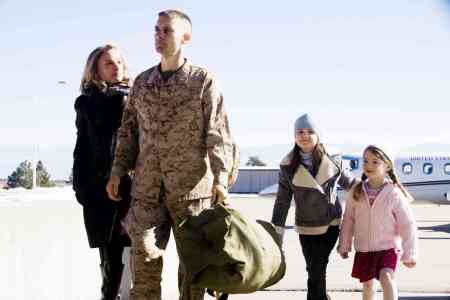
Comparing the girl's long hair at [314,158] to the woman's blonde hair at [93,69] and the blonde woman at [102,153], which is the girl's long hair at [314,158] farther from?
the woman's blonde hair at [93,69]

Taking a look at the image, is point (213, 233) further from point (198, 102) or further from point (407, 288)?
point (407, 288)

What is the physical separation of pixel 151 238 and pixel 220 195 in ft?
1.63

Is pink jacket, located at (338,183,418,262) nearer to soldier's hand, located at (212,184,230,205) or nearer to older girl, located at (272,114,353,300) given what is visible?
older girl, located at (272,114,353,300)

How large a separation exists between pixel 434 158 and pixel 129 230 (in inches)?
910

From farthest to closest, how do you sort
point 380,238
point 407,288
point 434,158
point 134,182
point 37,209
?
point 434,158 < point 407,288 < point 37,209 < point 380,238 < point 134,182

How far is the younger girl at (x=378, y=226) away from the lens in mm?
5320

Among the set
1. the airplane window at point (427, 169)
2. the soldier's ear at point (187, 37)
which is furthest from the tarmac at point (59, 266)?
the airplane window at point (427, 169)

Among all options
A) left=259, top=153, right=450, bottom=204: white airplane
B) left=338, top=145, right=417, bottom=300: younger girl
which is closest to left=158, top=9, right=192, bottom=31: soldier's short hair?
left=338, top=145, right=417, bottom=300: younger girl

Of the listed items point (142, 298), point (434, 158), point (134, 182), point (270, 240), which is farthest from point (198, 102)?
point (434, 158)

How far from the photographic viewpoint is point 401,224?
17.7ft

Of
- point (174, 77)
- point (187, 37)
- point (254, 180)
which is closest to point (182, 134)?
point (174, 77)

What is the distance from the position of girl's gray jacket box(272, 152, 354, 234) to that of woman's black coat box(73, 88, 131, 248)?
4.44 ft

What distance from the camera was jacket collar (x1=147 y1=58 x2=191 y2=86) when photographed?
4.36 meters

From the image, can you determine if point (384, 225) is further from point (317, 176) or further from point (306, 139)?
point (306, 139)
